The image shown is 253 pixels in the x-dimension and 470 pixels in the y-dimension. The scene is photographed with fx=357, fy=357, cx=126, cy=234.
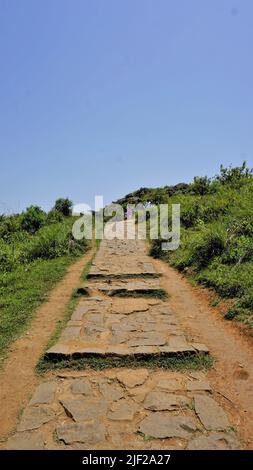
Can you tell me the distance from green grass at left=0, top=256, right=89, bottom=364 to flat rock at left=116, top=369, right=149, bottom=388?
1.58m

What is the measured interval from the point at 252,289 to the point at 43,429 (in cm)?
400

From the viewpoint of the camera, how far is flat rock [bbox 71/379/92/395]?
143 inches

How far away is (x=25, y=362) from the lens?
14.3 ft

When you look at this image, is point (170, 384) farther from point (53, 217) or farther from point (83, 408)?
point (53, 217)

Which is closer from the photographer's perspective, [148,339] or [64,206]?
[148,339]

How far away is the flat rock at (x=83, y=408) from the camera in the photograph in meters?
3.21

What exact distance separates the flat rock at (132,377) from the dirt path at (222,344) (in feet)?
2.45

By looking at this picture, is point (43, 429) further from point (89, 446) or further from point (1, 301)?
point (1, 301)

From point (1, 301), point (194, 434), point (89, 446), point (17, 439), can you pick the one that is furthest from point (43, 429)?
point (1, 301)

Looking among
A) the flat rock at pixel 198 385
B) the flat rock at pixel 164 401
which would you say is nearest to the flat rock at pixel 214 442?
the flat rock at pixel 164 401

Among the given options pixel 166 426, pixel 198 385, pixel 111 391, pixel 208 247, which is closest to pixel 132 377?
pixel 111 391

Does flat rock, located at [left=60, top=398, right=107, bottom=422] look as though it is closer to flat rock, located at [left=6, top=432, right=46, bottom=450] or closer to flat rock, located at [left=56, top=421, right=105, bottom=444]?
flat rock, located at [left=56, top=421, right=105, bottom=444]

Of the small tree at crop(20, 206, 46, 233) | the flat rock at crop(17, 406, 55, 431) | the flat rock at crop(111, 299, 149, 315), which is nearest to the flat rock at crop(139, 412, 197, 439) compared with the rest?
the flat rock at crop(17, 406, 55, 431)

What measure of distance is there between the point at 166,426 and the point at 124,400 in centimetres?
55
